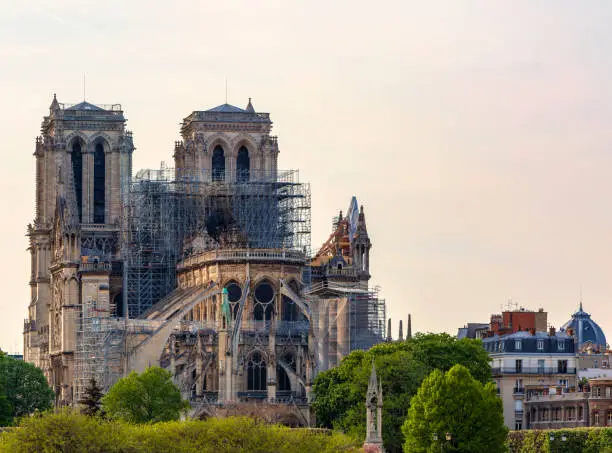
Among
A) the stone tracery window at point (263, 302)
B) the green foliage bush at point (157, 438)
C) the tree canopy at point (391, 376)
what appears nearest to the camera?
the green foliage bush at point (157, 438)

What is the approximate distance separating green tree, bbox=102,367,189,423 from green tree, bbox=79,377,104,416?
560 mm

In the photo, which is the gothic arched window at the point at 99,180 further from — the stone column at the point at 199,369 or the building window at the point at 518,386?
the building window at the point at 518,386

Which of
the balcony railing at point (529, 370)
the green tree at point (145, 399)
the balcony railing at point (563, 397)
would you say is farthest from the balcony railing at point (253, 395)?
Answer: the balcony railing at point (563, 397)

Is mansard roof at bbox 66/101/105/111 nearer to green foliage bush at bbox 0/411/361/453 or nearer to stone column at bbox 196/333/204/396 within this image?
stone column at bbox 196/333/204/396

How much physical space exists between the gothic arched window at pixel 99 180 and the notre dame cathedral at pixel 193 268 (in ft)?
0.22

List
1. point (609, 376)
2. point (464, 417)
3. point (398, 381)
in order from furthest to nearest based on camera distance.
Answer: point (609, 376)
point (398, 381)
point (464, 417)

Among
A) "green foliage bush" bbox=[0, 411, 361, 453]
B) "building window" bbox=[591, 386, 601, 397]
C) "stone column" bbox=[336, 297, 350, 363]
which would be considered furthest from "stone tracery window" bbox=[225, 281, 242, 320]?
"green foliage bush" bbox=[0, 411, 361, 453]

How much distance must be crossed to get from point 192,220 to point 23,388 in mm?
19296

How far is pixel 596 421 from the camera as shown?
137 m

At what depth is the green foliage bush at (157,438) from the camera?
11062 cm

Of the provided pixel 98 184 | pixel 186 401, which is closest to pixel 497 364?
pixel 186 401

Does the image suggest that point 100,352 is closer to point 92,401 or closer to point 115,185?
point 92,401

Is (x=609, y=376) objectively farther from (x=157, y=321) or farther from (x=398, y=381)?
(x=157, y=321)

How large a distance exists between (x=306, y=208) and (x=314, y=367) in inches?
699
